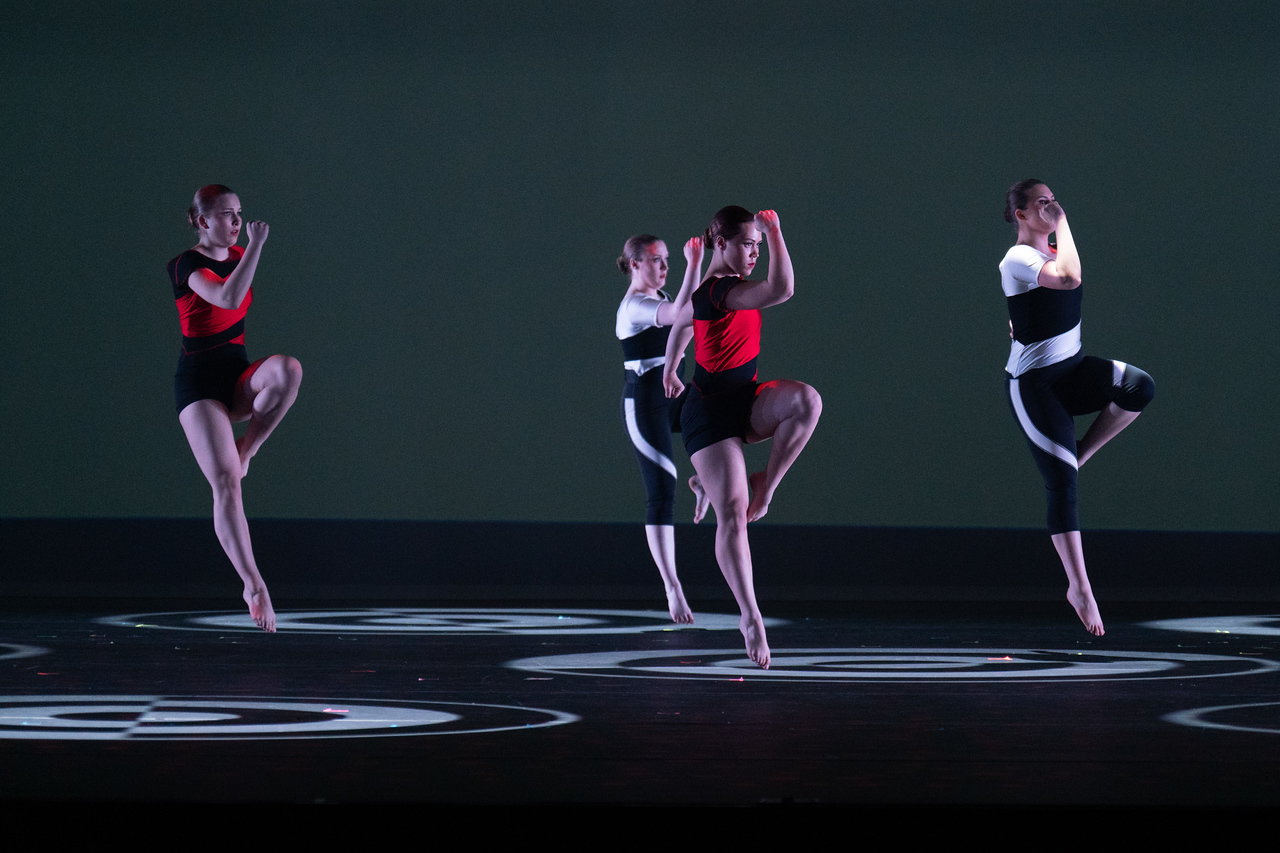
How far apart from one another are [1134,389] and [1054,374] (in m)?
0.27

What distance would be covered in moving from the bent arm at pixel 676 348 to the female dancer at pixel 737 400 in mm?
142

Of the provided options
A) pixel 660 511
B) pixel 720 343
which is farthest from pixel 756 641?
pixel 660 511

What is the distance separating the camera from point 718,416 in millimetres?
4820

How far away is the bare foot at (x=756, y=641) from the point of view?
4.68 metres

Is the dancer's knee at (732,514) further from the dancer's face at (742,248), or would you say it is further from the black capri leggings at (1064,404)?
the black capri leggings at (1064,404)

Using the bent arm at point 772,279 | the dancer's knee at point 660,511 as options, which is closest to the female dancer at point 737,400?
the bent arm at point 772,279

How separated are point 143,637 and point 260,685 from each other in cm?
151

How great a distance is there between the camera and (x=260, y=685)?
4270 millimetres

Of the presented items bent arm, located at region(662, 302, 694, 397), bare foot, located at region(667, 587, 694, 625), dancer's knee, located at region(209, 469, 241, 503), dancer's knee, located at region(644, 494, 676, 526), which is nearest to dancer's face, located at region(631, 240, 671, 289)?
dancer's knee, located at region(644, 494, 676, 526)

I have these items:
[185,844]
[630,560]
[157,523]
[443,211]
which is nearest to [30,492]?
[157,523]

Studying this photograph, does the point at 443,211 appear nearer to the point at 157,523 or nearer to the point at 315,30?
the point at 315,30

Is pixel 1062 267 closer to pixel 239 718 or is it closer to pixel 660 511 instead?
pixel 660 511

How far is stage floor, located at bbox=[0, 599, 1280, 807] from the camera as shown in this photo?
2783mm

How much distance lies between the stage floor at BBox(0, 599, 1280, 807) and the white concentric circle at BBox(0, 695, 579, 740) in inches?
0.4
